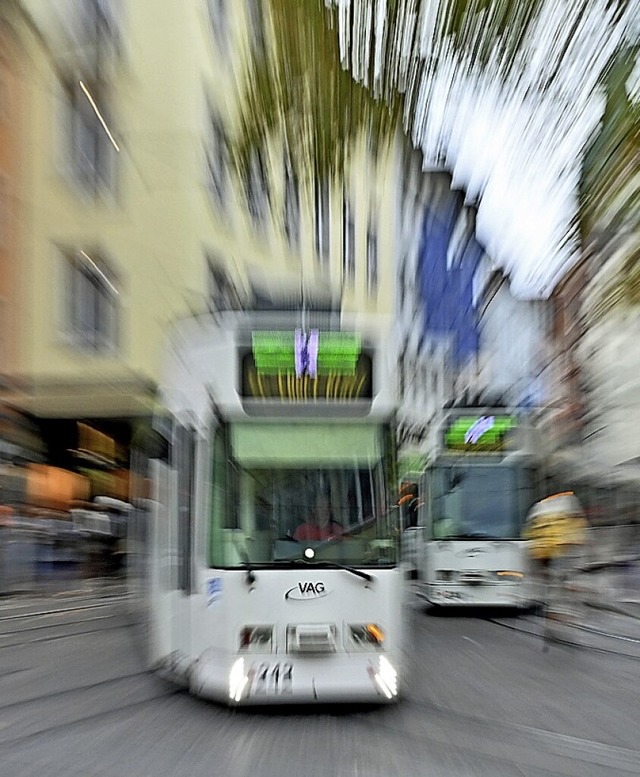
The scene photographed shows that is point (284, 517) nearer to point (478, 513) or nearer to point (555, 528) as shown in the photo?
point (555, 528)

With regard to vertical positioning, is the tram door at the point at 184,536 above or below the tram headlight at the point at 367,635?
above

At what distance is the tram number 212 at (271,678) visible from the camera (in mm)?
7754

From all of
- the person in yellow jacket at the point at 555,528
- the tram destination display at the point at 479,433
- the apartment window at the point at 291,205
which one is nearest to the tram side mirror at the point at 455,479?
the tram destination display at the point at 479,433

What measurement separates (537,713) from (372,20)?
677 cm

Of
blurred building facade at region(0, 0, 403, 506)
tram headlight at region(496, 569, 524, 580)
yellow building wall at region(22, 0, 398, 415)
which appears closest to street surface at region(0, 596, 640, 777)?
tram headlight at region(496, 569, 524, 580)

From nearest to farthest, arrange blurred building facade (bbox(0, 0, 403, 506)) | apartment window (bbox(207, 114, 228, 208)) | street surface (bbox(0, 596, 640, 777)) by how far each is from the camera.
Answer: apartment window (bbox(207, 114, 228, 208)) → street surface (bbox(0, 596, 640, 777)) → blurred building facade (bbox(0, 0, 403, 506))

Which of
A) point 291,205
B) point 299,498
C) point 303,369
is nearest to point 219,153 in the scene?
point 291,205

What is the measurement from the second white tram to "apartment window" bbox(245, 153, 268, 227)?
10632 mm

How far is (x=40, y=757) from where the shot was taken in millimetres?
Result: 6723

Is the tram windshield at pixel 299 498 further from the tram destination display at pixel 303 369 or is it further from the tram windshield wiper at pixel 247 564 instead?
the tram destination display at pixel 303 369

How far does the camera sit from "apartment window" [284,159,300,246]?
3.83m

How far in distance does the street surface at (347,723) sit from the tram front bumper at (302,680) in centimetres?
19

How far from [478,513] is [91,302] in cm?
1375

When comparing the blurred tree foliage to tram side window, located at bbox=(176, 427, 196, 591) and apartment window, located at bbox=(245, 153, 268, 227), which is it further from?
tram side window, located at bbox=(176, 427, 196, 591)
